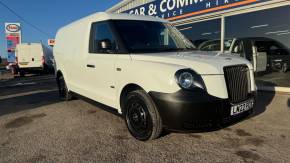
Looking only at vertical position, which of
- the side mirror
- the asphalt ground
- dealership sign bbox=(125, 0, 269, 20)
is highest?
dealership sign bbox=(125, 0, 269, 20)

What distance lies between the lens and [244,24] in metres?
8.41

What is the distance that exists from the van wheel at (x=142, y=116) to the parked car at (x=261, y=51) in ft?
17.6

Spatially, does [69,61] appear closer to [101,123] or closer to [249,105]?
[101,123]

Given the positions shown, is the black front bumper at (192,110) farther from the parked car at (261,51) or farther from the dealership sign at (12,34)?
the dealership sign at (12,34)

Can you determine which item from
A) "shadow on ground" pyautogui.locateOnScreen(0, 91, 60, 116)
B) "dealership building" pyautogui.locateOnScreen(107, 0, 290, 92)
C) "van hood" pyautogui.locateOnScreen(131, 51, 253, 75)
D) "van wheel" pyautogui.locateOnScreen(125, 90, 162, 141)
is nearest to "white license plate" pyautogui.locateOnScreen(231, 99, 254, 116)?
"van hood" pyautogui.locateOnScreen(131, 51, 253, 75)

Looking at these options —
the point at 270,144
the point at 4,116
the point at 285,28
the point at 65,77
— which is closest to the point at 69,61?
the point at 65,77

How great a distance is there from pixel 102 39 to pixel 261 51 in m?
6.38

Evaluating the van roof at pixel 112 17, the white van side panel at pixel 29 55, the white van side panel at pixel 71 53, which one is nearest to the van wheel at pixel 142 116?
the van roof at pixel 112 17

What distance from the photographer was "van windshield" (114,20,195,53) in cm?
423

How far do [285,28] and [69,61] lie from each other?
20.5 feet

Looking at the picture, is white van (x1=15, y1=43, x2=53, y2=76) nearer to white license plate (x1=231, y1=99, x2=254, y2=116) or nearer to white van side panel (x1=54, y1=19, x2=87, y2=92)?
white van side panel (x1=54, y1=19, x2=87, y2=92)

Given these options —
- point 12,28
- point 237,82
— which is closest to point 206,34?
point 237,82

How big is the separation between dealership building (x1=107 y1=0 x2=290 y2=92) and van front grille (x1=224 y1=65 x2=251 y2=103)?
3.93m

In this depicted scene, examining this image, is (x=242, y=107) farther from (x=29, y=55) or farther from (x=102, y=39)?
(x=29, y=55)
